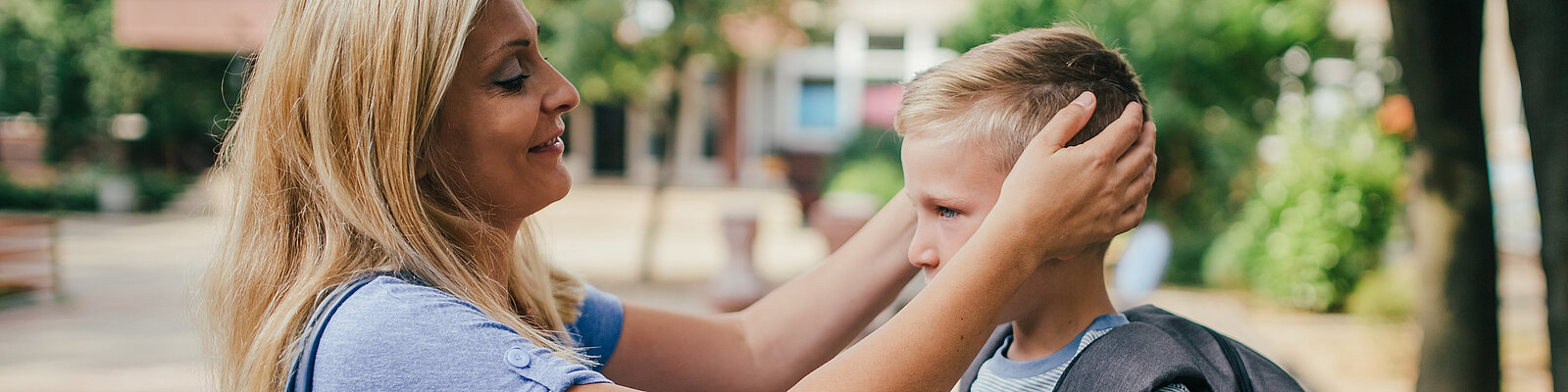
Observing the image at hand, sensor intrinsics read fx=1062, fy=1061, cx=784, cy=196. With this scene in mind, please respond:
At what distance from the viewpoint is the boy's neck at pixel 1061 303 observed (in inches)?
65.5

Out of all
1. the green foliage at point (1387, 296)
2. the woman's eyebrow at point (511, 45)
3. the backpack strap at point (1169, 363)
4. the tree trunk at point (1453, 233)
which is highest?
the woman's eyebrow at point (511, 45)

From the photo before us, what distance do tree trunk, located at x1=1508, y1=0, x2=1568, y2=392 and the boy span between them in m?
1.09

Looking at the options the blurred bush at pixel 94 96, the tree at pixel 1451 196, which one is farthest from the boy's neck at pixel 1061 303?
the blurred bush at pixel 94 96

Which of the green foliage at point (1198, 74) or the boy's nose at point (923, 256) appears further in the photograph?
the green foliage at point (1198, 74)

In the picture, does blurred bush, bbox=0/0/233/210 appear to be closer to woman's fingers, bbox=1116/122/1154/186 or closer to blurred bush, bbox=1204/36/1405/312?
blurred bush, bbox=1204/36/1405/312

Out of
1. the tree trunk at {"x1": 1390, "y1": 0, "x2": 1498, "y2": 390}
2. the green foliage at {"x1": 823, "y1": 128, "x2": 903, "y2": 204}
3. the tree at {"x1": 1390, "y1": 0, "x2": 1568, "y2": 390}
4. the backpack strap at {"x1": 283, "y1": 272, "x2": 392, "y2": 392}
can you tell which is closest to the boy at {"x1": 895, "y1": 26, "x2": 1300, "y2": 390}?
the backpack strap at {"x1": 283, "y1": 272, "x2": 392, "y2": 392}

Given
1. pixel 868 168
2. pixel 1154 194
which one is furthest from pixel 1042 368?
pixel 868 168

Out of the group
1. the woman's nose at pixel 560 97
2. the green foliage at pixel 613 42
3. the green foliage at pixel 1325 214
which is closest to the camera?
the woman's nose at pixel 560 97

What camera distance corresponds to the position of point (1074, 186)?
133 centimetres

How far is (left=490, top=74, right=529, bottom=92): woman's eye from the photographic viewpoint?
1.55 m

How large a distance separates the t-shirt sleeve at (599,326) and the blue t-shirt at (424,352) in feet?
2.05

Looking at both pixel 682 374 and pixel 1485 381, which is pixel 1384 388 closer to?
pixel 1485 381

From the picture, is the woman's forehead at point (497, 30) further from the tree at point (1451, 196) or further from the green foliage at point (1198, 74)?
the green foliage at point (1198, 74)

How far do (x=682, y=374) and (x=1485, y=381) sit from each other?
3.93 meters
